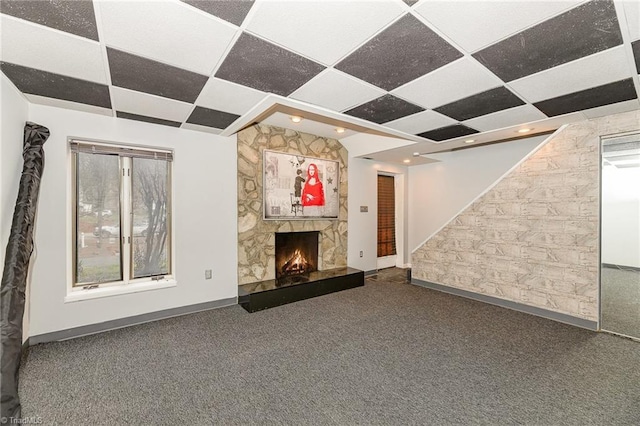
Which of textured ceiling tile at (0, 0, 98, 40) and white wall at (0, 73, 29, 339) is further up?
textured ceiling tile at (0, 0, 98, 40)

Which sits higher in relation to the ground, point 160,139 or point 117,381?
point 160,139

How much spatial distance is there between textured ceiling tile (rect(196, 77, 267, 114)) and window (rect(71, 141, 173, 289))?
49.6 inches

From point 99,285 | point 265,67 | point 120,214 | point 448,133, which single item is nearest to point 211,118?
point 265,67

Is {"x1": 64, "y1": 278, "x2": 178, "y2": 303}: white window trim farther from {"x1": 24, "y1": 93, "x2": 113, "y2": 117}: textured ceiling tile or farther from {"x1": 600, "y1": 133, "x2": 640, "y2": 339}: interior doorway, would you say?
{"x1": 600, "y1": 133, "x2": 640, "y2": 339}: interior doorway

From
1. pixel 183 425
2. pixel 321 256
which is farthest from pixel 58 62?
pixel 321 256

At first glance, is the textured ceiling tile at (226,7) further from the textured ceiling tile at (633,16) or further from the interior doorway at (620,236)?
the interior doorway at (620,236)

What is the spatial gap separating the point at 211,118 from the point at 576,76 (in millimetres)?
3419

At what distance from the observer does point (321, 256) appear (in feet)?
15.8

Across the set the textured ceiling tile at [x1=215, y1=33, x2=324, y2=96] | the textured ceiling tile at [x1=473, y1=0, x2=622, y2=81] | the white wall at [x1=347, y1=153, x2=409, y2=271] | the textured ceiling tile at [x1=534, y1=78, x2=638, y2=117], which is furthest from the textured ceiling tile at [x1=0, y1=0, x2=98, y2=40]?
the white wall at [x1=347, y1=153, x2=409, y2=271]

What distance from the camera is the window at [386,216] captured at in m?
6.09

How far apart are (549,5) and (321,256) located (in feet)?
13.4

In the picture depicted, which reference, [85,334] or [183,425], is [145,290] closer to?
[85,334]

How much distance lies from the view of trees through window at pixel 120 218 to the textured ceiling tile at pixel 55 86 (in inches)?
30.7

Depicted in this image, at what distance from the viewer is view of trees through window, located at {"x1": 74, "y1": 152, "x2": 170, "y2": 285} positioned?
3098 millimetres
